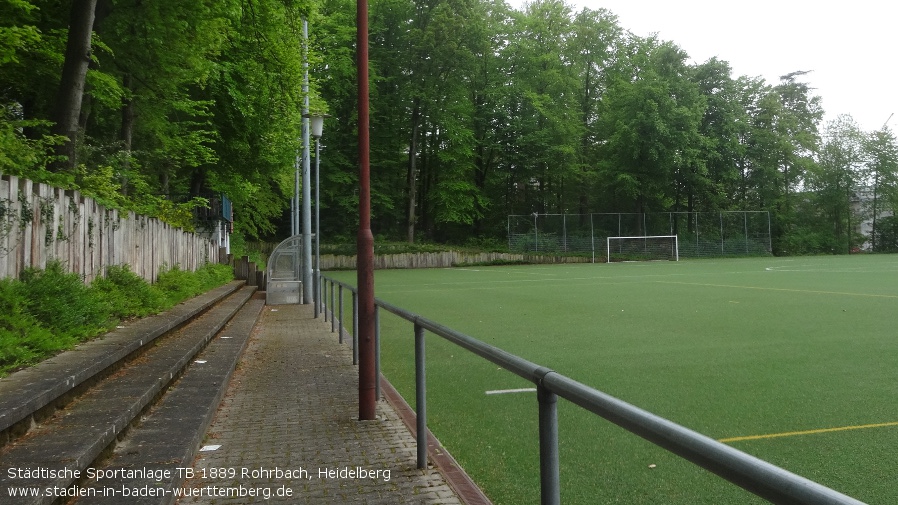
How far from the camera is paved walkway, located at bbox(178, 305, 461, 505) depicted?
3.92 metres

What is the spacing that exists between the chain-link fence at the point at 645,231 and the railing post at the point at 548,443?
47.2 metres

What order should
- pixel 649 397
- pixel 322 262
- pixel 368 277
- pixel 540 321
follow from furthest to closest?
pixel 322 262
pixel 540 321
pixel 649 397
pixel 368 277

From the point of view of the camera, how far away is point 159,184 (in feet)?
73.7

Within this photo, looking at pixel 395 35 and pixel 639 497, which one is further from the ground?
pixel 395 35

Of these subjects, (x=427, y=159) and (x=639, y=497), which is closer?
(x=639, y=497)

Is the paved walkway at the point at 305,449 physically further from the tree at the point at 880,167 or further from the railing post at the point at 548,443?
the tree at the point at 880,167

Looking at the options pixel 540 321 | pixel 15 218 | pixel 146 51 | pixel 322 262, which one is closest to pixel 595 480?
pixel 15 218

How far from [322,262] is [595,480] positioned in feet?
135

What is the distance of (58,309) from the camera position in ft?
19.2

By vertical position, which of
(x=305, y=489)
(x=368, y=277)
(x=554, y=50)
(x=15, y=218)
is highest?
(x=554, y=50)

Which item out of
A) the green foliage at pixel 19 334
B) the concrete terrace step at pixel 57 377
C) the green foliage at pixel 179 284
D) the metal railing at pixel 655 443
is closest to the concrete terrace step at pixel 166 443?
the concrete terrace step at pixel 57 377

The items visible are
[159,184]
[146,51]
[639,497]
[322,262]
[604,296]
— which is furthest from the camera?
[322,262]

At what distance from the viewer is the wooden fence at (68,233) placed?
225 inches

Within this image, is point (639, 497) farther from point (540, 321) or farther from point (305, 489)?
point (540, 321)
